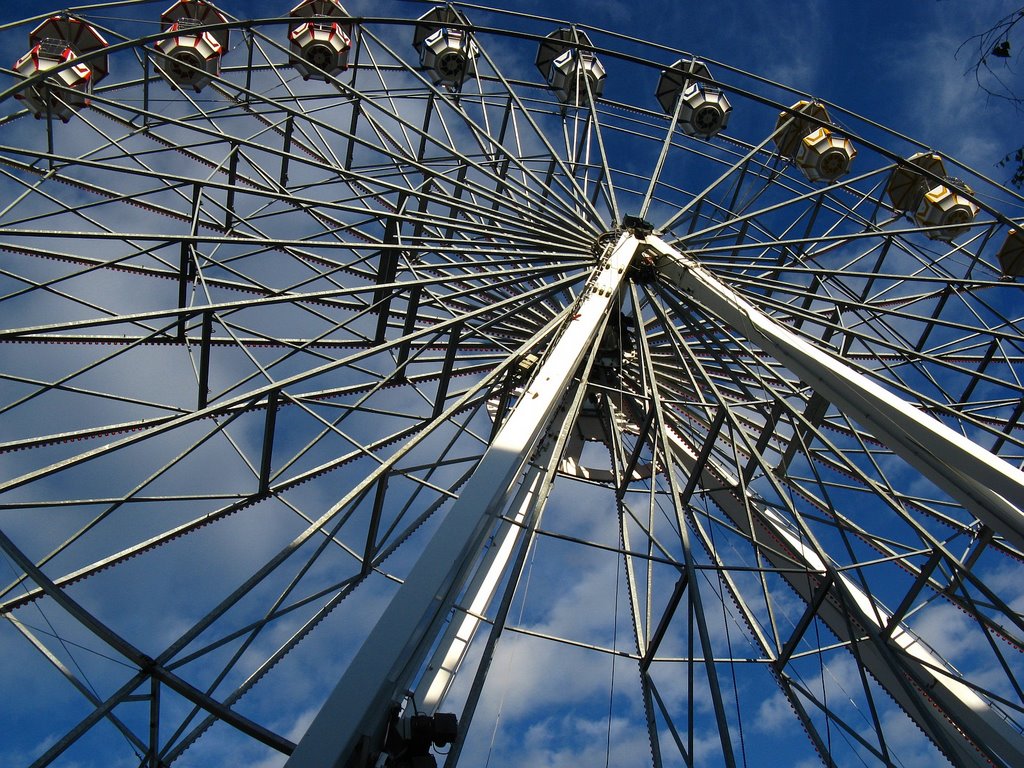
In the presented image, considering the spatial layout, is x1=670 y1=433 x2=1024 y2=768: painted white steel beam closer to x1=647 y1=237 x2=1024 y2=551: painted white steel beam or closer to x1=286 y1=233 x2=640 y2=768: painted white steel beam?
Answer: x1=647 y1=237 x2=1024 y2=551: painted white steel beam

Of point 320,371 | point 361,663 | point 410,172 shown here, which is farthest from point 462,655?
point 410,172

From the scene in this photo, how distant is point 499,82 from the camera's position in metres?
18.4

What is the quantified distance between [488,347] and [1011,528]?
9.84m

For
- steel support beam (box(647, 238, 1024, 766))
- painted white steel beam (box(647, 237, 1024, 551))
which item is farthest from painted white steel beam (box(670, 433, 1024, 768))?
painted white steel beam (box(647, 237, 1024, 551))

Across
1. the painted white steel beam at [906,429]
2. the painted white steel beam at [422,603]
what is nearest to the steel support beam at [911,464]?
the painted white steel beam at [906,429]

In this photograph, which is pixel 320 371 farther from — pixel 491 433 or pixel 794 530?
pixel 794 530

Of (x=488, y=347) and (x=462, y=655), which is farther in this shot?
(x=488, y=347)

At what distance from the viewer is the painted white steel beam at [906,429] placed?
748cm

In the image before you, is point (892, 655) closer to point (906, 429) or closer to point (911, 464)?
point (911, 464)

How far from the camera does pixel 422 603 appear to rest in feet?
21.6

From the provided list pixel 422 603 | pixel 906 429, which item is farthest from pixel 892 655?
pixel 422 603

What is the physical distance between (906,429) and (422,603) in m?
4.66

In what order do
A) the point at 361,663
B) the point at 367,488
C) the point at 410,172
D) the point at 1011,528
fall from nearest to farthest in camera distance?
the point at 361,663 → the point at 1011,528 → the point at 367,488 → the point at 410,172

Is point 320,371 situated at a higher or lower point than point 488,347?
lower
